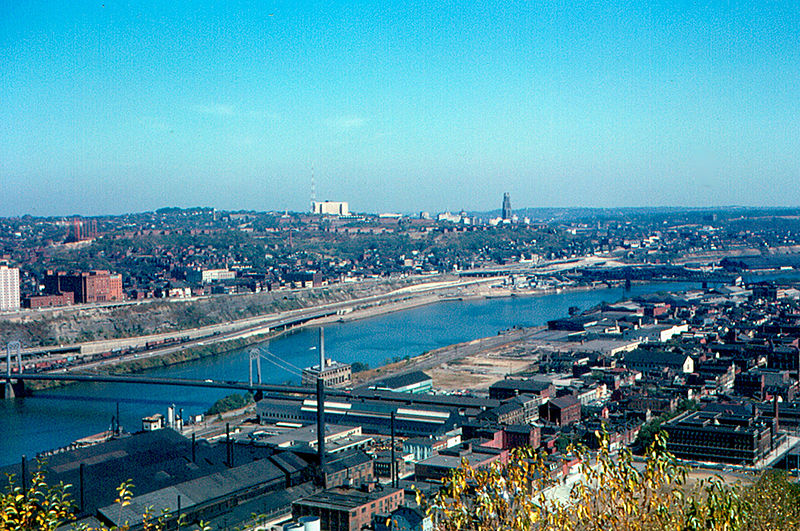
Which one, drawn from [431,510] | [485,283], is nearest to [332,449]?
[431,510]

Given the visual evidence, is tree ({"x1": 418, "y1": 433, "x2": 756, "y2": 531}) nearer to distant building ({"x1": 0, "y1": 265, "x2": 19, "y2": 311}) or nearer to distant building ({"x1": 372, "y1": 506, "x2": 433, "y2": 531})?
distant building ({"x1": 372, "y1": 506, "x2": 433, "y2": 531})

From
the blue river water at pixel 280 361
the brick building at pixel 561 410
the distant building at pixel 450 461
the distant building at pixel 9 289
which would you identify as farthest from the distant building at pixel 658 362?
the distant building at pixel 9 289

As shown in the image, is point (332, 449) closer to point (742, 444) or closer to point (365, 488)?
point (365, 488)

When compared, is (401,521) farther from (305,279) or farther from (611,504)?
(305,279)

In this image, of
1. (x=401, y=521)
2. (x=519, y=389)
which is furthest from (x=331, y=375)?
(x=401, y=521)

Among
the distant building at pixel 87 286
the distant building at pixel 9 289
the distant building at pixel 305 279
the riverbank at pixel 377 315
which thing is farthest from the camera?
the distant building at pixel 305 279

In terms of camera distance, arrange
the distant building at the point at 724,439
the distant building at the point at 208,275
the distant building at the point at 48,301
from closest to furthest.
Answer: the distant building at the point at 724,439 → the distant building at the point at 48,301 → the distant building at the point at 208,275

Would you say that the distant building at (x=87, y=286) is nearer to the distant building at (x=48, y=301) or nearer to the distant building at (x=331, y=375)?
the distant building at (x=48, y=301)

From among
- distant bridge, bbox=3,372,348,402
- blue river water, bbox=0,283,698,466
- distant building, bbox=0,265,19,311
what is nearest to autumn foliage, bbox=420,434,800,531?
blue river water, bbox=0,283,698,466
